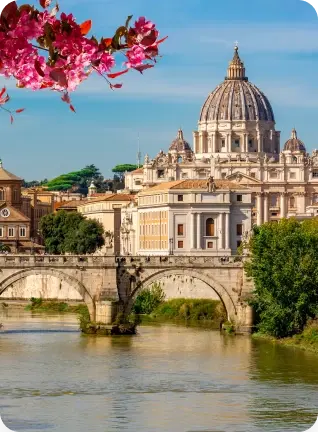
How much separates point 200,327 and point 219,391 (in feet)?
38.5

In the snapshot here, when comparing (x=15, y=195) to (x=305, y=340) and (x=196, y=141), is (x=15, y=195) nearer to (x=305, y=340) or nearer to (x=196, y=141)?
(x=196, y=141)

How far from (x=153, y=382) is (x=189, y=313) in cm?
1442

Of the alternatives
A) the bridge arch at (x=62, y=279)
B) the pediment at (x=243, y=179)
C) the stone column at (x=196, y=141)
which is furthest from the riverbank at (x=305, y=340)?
the stone column at (x=196, y=141)

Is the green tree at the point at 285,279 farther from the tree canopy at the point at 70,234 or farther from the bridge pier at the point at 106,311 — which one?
the tree canopy at the point at 70,234

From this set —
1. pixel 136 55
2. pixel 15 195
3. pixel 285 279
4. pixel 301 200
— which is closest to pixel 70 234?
pixel 15 195

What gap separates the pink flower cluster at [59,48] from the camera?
2818 millimetres

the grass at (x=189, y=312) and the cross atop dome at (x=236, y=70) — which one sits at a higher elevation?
the cross atop dome at (x=236, y=70)

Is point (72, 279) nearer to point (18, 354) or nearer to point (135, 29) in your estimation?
point (18, 354)

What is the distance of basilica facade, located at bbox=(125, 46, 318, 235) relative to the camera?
71.8m

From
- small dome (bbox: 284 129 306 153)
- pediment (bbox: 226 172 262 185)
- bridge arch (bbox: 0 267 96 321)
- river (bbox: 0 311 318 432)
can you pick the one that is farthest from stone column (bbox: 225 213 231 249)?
small dome (bbox: 284 129 306 153)

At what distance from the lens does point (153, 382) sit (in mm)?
18578

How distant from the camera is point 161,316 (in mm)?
33281

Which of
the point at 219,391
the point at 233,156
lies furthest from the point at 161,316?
the point at 233,156

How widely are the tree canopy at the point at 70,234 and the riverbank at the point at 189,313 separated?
19855 mm
